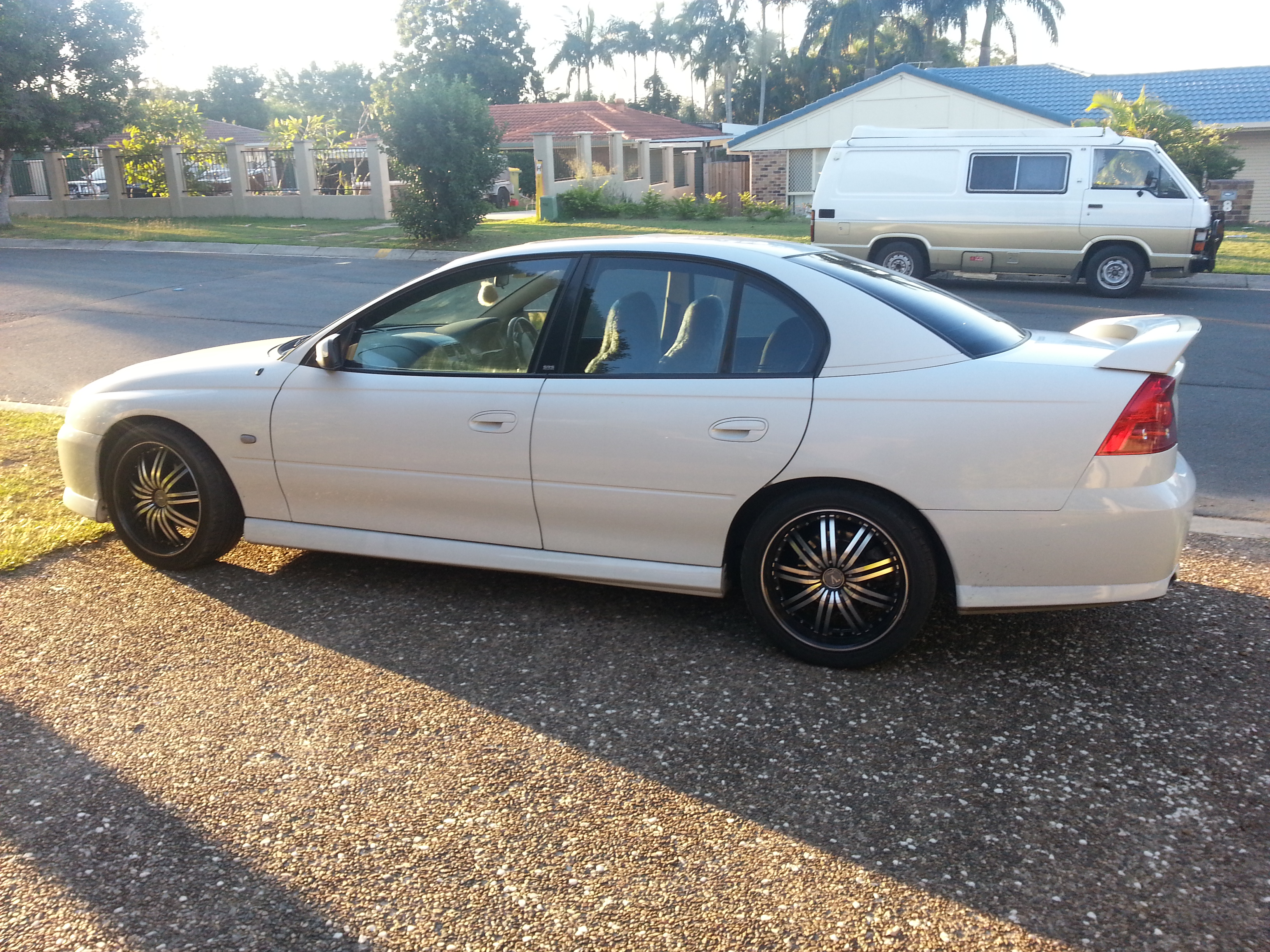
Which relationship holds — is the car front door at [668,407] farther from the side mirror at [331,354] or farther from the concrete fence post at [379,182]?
the concrete fence post at [379,182]

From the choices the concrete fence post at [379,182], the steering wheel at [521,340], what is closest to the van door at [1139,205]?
the steering wheel at [521,340]

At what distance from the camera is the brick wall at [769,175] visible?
3550cm

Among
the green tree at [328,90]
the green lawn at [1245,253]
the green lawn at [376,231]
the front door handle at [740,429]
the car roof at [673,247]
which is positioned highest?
the green tree at [328,90]

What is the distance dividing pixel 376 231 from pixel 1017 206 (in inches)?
603

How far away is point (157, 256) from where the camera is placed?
71.3ft

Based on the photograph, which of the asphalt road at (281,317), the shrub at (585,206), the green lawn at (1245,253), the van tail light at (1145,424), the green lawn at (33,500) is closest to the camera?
the van tail light at (1145,424)

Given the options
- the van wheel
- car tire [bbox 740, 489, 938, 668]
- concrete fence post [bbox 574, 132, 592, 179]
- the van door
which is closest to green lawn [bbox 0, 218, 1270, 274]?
the van door

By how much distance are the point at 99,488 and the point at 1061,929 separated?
4443 mm

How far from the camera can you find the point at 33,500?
6.17 m

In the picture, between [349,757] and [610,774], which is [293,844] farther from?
[610,774]

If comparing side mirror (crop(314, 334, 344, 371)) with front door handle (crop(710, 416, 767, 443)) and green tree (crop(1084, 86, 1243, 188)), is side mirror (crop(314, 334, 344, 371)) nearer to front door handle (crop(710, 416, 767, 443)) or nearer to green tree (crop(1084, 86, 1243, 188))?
front door handle (crop(710, 416, 767, 443))

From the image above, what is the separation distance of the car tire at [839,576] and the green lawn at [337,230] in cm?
1741

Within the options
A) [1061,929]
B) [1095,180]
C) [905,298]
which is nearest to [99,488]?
[905,298]

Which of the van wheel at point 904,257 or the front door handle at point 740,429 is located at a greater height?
the front door handle at point 740,429
